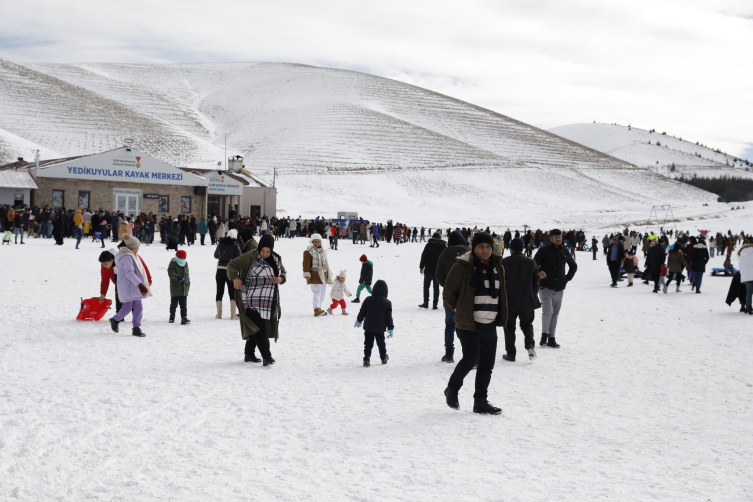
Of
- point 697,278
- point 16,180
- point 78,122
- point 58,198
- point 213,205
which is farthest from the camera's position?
point 78,122

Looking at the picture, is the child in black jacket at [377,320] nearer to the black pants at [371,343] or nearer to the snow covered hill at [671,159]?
the black pants at [371,343]

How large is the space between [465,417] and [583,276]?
55.7ft

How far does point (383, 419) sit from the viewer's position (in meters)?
5.17

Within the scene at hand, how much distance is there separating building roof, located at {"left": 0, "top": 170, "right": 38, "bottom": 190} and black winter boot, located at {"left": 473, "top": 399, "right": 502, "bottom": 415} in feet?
109

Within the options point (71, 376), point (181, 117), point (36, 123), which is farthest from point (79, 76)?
point (71, 376)

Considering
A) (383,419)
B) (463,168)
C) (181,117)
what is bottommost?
(383,419)

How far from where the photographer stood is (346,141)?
307 ft

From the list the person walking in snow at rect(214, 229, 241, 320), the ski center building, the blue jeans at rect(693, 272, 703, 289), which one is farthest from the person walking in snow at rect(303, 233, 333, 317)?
the ski center building

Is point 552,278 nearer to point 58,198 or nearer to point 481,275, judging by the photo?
point 481,275

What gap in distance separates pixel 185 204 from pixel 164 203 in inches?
47.5

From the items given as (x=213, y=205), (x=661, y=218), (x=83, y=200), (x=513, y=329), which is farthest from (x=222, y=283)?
(x=661, y=218)

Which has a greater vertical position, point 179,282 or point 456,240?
point 456,240

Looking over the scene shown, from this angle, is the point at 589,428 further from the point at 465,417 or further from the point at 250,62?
the point at 250,62

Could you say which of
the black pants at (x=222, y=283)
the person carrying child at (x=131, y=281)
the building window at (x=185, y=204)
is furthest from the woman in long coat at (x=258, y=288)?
the building window at (x=185, y=204)
